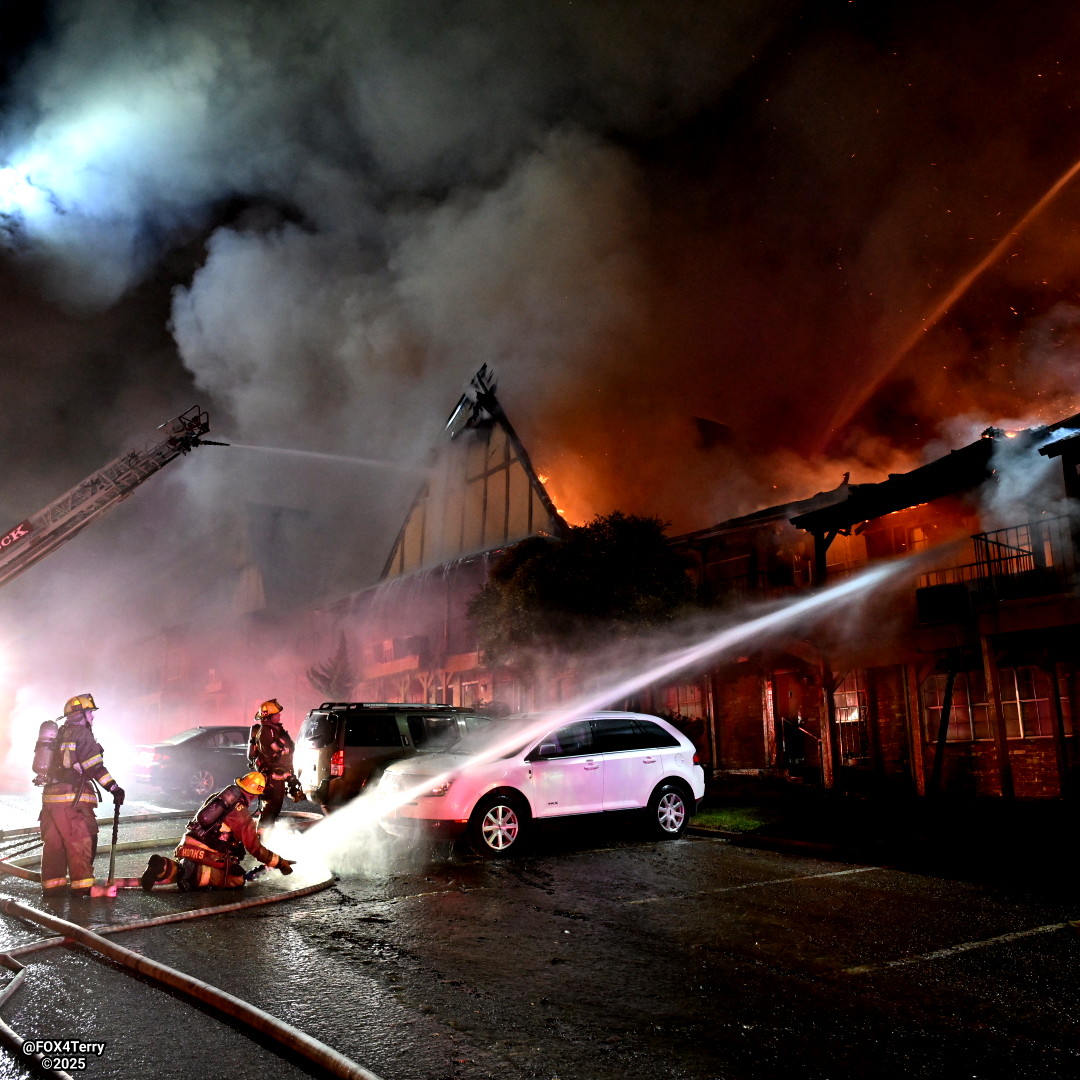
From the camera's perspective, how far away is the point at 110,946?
4.89 m

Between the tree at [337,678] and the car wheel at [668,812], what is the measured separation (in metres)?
21.1

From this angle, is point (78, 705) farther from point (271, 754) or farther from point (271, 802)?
point (271, 802)

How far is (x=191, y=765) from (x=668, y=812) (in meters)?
10.0

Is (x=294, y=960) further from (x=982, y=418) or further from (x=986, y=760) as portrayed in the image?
(x=982, y=418)

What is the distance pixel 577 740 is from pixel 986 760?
30.8 ft

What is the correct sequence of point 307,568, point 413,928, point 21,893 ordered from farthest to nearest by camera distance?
point 307,568 < point 21,893 < point 413,928

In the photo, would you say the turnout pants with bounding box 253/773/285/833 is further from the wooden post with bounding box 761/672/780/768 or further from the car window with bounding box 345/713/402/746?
the wooden post with bounding box 761/672/780/768

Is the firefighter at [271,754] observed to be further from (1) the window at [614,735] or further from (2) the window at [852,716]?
(2) the window at [852,716]

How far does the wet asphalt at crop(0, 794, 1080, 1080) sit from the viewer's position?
137 inches

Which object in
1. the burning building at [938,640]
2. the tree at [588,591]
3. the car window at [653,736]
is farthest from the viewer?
the tree at [588,591]

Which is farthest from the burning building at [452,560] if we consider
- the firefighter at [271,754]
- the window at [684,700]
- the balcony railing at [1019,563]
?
the firefighter at [271,754]

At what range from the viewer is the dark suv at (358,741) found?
10875mm

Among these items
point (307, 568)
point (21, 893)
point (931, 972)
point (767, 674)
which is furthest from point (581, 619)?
point (307, 568)

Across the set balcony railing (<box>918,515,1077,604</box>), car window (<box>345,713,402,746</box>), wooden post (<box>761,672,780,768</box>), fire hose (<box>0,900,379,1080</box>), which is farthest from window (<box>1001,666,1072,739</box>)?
fire hose (<box>0,900,379,1080</box>)
